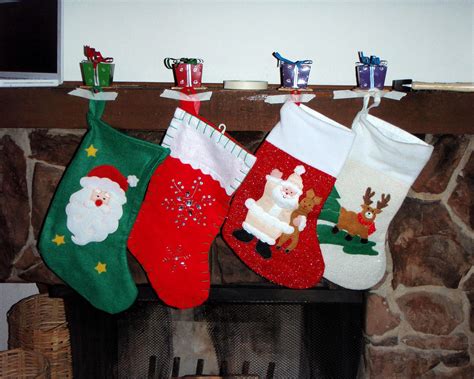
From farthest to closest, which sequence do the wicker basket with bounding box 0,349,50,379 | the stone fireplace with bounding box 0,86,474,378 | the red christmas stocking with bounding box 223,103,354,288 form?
the wicker basket with bounding box 0,349,50,379 → the stone fireplace with bounding box 0,86,474,378 → the red christmas stocking with bounding box 223,103,354,288

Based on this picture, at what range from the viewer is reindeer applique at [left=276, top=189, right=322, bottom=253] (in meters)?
1.31

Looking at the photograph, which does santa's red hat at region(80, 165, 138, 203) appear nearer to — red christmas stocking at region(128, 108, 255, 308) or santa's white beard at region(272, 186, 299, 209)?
red christmas stocking at region(128, 108, 255, 308)

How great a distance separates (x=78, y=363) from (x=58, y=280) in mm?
337

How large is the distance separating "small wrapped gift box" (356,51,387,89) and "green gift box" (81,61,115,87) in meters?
0.69

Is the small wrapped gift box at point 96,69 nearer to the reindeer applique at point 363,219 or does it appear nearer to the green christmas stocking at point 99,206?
the green christmas stocking at point 99,206

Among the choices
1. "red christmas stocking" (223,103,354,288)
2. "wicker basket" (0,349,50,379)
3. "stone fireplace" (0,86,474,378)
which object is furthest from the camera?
"wicker basket" (0,349,50,379)

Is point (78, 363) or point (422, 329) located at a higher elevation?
point (422, 329)

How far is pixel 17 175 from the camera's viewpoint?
1.47 metres

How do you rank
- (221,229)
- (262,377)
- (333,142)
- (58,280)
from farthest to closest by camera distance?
(262,377) → (58,280) → (221,229) → (333,142)

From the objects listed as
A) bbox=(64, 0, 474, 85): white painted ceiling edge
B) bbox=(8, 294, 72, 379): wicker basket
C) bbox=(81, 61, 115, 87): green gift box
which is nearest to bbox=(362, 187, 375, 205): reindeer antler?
bbox=(64, 0, 474, 85): white painted ceiling edge

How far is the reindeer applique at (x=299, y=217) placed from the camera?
131 centimetres

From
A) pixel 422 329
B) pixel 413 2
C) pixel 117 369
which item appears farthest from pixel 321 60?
pixel 117 369

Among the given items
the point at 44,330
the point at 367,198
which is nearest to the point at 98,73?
the point at 367,198

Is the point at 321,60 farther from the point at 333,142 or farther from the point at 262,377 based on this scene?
the point at 262,377
